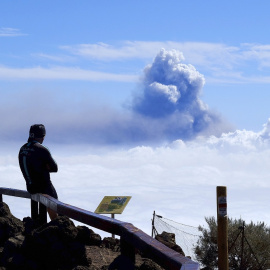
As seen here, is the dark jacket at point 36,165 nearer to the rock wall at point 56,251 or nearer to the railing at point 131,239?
the railing at point 131,239

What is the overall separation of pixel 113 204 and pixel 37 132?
6611 mm

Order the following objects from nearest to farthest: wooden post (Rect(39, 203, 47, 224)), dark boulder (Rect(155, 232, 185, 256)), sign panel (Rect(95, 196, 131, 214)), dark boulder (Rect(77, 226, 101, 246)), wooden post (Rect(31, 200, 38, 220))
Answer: dark boulder (Rect(77, 226, 101, 246)) → dark boulder (Rect(155, 232, 185, 256)) → wooden post (Rect(39, 203, 47, 224)) → wooden post (Rect(31, 200, 38, 220)) → sign panel (Rect(95, 196, 131, 214))

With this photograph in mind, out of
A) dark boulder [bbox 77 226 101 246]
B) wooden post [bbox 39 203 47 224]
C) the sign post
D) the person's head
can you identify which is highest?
the person's head

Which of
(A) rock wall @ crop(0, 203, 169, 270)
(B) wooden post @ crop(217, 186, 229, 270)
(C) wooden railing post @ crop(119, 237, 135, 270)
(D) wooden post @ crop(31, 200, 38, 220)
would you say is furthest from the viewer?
(B) wooden post @ crop(217, 186, 229, 270)

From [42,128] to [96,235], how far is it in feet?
10.2

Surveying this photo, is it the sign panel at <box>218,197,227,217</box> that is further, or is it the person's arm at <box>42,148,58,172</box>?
the sign panel at <box>218,197,227,217</box>

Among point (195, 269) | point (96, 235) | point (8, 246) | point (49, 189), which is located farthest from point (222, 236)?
point (195, 269)

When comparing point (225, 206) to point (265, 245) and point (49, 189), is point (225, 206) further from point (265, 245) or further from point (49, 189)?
point (265, 245)

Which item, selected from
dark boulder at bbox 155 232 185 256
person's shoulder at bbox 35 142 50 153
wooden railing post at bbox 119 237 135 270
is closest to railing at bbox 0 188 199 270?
wooden railing post at bbox 119 237 135 270

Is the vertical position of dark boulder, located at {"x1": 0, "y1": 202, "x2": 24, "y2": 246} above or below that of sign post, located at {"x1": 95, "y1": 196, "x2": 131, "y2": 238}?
below

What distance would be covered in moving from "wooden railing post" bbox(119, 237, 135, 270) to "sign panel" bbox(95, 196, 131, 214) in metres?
10.2

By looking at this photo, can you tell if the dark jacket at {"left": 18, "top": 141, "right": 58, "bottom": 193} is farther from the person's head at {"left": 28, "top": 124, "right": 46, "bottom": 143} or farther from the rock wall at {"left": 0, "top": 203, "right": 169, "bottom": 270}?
the rock wall at {"left": 0, "top": 203, "right": 169, "bottom": 270}

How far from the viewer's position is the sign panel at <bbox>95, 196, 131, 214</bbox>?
16.7 meters

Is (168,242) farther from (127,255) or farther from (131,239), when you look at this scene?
(131,239)
